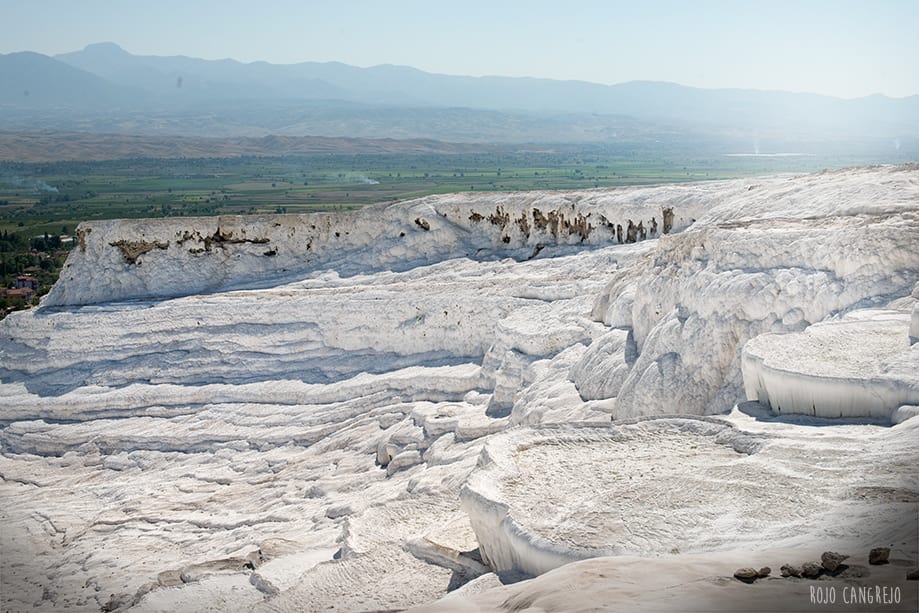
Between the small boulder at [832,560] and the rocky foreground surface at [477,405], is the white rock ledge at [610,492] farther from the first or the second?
the small boulder at [832,560]

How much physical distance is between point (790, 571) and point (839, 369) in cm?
352

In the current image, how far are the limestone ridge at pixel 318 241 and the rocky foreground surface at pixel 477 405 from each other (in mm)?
59

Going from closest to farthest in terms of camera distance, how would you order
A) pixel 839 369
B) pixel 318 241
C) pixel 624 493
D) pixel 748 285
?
pixel 624 493 < pixel 839 369 < pixel 748 285 < pixel 318 241

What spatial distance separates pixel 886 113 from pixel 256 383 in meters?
149

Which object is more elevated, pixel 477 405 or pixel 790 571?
pixel 790 571

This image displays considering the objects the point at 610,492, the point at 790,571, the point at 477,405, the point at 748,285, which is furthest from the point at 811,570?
the point at 477,405

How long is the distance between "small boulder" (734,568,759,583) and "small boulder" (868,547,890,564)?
2.46 ft

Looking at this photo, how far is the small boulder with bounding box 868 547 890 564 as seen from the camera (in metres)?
6.57

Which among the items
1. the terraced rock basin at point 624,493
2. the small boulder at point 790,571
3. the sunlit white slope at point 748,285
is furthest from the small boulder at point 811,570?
the sunlit white slope at point 748,285

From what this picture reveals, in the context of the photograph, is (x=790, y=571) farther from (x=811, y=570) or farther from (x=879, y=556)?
(x=879, y=556)

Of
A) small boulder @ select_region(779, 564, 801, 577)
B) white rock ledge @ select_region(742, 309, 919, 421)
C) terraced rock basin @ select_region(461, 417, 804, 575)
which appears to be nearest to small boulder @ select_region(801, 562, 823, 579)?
small boulder @ select_region(779, 564, 801, 577)

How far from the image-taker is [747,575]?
6.62 metres

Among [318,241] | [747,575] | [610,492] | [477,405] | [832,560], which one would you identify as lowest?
[477,405]

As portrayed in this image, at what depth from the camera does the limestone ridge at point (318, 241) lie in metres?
24.0
